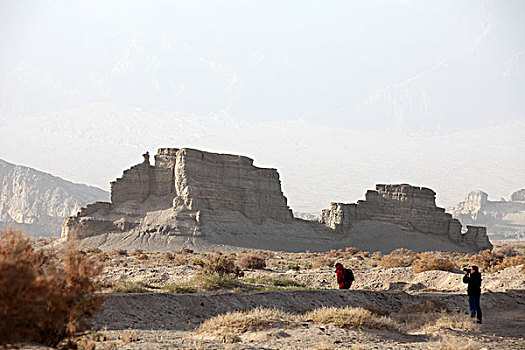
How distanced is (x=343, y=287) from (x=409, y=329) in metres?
4.95

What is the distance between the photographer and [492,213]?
566 ft

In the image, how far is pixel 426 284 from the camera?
28.7 metres

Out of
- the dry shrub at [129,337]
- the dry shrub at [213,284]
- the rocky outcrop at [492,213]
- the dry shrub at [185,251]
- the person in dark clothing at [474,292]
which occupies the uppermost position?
the rocky outcrop at [492,213]

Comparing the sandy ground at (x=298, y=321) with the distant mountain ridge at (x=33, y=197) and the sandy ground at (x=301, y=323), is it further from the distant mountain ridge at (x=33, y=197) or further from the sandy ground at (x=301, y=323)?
the distant mountain ridge at (x=33, y=197)

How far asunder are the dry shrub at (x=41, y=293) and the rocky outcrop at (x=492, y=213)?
16551 centimetres

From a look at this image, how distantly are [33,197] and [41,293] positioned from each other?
15140cm

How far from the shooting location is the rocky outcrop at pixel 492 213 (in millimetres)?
166262

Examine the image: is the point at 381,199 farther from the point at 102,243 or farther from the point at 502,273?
the point at 502,273

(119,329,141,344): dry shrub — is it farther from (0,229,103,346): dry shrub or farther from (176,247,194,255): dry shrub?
(176,247,194,255): dry shrub

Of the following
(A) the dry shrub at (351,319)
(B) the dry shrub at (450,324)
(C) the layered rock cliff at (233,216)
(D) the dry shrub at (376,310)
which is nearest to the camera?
(A) the dry shrub at (351,319)

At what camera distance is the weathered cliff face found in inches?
2442

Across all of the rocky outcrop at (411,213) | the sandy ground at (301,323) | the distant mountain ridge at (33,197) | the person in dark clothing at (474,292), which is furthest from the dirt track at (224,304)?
the distant mountain ridge at (33,197)

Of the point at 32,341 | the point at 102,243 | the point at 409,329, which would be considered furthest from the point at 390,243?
the point at 32,341

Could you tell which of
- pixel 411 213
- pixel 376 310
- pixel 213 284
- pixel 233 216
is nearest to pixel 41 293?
pixel 376 310
